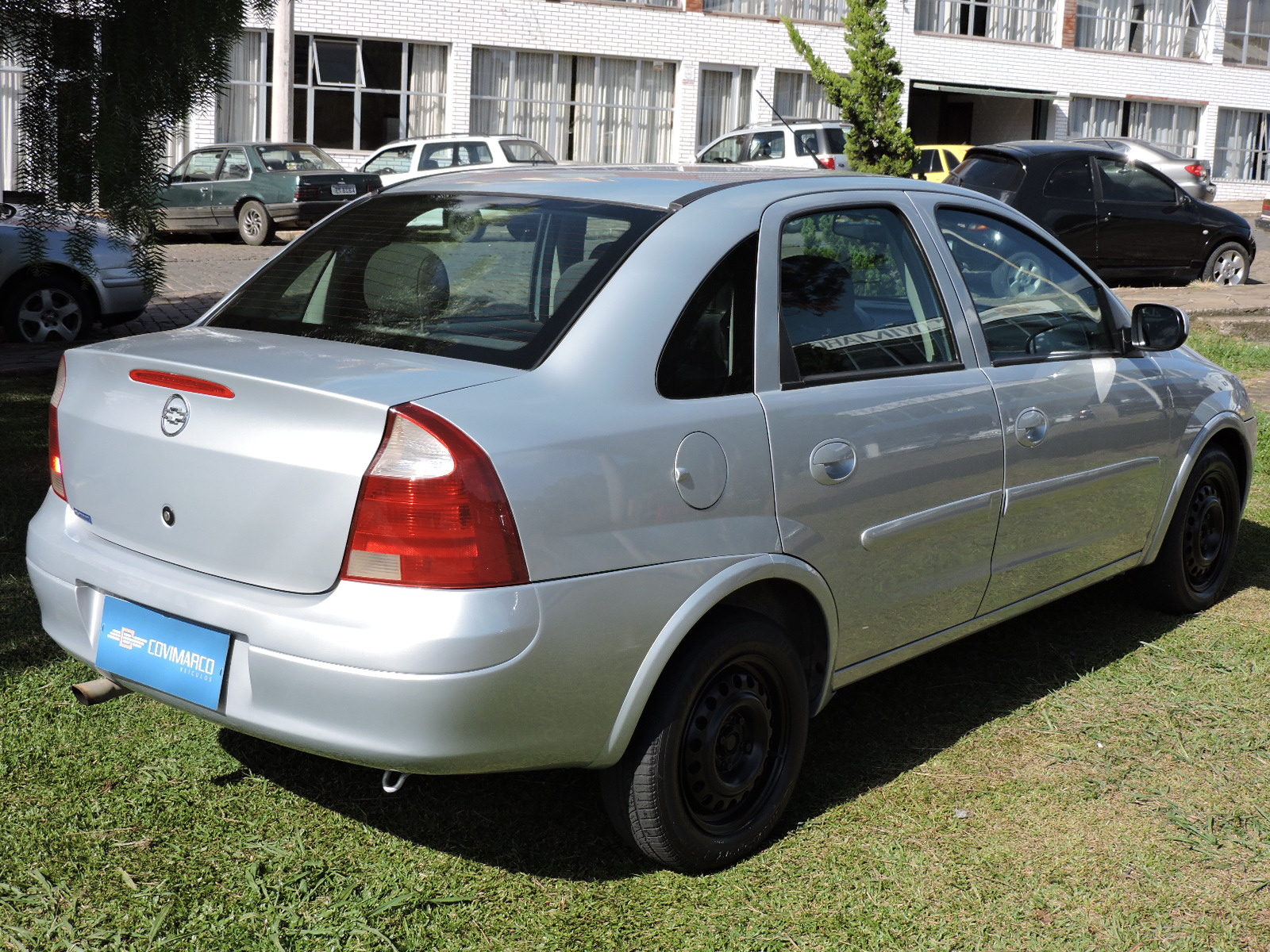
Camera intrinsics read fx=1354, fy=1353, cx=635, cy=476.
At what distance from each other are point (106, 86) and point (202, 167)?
16.3 metres

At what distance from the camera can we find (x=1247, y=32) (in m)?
36.9

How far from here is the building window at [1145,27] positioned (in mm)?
34844

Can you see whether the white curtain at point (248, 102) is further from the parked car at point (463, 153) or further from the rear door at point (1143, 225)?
the rear door at point (1143, 225)

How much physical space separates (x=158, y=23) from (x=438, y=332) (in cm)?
221

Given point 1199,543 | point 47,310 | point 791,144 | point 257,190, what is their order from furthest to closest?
point 791,144, point 257,190, point 47,310, point 1199,543

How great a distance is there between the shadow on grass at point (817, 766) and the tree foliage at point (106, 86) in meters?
2.04

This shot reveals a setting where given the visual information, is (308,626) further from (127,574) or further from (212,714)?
(127,574)

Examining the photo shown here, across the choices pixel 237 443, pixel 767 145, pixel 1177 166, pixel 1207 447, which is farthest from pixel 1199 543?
pixel 767 145

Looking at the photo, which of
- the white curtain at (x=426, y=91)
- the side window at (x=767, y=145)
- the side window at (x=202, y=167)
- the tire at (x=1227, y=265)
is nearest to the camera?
the tire at (x=1227, y=265)

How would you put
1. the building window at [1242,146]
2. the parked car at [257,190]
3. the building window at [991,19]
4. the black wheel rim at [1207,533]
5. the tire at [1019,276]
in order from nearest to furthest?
the tire at [1019,276]
the black wheel rim at [1207,533]
the parked car at [257,190]
the building window at [991,19]
the building window at [1242,146]

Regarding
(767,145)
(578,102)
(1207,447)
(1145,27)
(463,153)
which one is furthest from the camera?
(1145,27)

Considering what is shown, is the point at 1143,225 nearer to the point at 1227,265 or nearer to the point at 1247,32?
the point at 1227,265

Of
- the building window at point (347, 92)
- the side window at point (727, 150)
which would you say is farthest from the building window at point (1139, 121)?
the building window at point (347, 92)

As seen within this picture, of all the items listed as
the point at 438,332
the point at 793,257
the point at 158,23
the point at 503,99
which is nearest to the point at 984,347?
the point at 793,257
